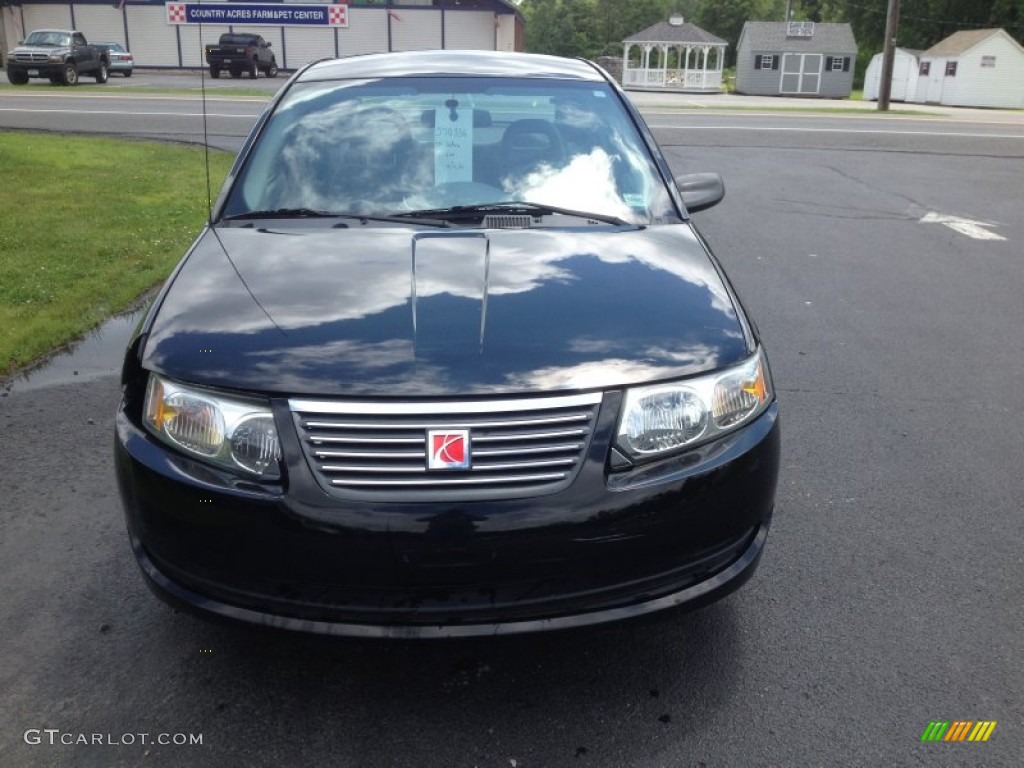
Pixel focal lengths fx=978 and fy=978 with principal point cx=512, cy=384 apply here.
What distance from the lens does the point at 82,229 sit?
8625 millimetres

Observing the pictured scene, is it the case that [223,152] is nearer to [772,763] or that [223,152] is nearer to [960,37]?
[772,763]

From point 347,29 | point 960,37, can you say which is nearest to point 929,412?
point 347,29

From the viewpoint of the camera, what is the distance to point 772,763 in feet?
8.14

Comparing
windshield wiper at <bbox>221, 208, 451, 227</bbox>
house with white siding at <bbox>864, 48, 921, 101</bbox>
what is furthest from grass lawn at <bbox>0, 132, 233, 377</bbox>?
house with white siding at <bbox>864, 48, 921, 101</bbox>

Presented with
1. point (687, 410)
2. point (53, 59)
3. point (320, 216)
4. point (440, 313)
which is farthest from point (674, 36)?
point (687, 410)

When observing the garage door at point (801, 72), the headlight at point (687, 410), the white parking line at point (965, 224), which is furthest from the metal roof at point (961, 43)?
the headlight at point (687, 410)

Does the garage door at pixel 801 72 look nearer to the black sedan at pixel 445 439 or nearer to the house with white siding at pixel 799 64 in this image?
the house with white siding at pixel 799 64

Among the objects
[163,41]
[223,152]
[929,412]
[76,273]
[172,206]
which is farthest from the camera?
Result: [163,41]

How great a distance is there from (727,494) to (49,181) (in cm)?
1058

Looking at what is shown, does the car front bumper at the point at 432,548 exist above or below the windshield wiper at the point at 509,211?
below

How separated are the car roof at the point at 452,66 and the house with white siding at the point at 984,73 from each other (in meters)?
53.6

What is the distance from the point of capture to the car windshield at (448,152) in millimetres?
3717

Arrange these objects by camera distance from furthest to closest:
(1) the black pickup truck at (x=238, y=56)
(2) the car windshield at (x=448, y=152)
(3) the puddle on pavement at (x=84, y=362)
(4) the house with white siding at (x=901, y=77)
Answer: (4) the house with white siding at (x=901, y=77)
(1) the black pickup truck at (x=238, y=56)
(3) the puddle on pavement at (x=84, y=362)
(2) the car windshield at (x=448, y=152)

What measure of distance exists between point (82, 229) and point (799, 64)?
177 ft
